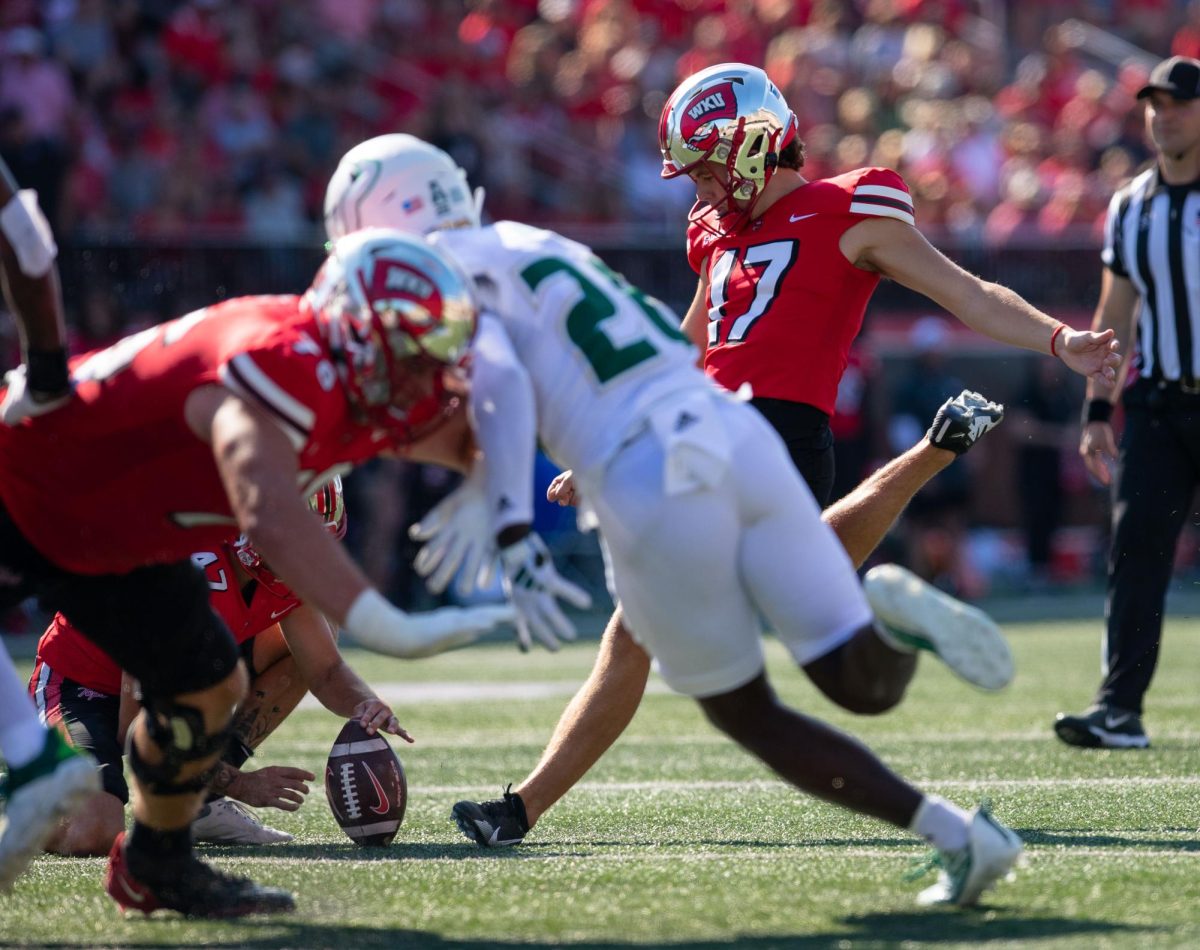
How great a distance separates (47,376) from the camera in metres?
3.63

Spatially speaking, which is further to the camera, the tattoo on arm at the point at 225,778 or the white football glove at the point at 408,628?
the tattoo on arm at the point at 225,778

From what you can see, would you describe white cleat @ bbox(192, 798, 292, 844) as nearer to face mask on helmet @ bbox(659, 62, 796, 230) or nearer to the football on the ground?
the football on the ground

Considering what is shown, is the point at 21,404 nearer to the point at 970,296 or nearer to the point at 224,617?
the point at 224,617

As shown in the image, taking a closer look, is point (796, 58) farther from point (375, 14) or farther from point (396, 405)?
point (396, 405)

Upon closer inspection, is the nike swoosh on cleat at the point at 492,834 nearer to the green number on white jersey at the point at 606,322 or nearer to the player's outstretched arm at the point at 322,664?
the player's outstretched arm at the point at 322,664

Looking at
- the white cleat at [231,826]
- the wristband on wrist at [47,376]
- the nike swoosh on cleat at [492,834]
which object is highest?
the wristband on wrist at [47,376]

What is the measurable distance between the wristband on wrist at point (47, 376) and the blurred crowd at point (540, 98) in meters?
8.04

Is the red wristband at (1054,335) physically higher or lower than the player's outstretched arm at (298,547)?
higher

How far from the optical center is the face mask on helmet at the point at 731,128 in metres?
4.88

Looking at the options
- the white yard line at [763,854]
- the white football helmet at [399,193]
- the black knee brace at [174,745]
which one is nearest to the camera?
the black knee brace at [174,745]

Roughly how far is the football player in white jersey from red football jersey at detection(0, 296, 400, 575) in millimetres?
348

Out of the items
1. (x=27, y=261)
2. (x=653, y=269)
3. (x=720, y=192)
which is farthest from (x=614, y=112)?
(x=27, y=261)

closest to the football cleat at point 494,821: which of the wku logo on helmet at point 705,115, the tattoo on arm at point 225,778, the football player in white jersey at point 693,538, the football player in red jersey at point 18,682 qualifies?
the tattoo on arm at point 225,778

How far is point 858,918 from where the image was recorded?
3.64 m
